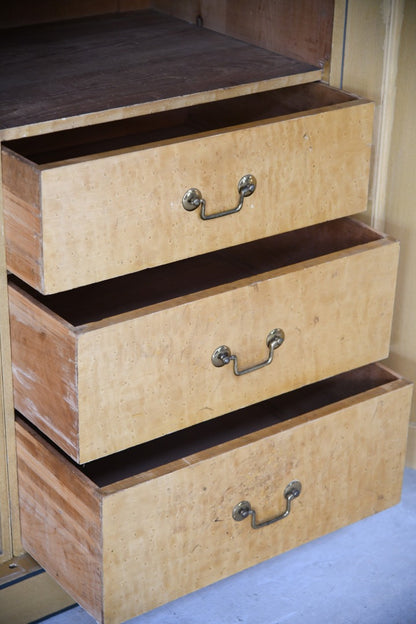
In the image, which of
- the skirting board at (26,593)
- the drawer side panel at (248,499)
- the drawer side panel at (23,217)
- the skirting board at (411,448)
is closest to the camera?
the drawer side panel at (23,217)

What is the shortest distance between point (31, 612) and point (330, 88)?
70cm

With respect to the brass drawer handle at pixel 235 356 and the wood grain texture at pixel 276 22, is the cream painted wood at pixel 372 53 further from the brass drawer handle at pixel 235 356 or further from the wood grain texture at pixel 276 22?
the brass drawer handle at pixel 235 356

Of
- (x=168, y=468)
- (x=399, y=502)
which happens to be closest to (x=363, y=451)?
(x=399, y=502)

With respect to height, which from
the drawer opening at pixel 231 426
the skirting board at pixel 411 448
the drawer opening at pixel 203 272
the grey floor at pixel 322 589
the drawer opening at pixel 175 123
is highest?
the drawer opening at pixel 175 123

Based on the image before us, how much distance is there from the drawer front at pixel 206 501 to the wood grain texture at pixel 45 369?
0.04 m

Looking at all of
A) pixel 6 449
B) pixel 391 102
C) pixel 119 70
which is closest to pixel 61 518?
pixel 6 449

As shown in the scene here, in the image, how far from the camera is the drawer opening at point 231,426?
1280 millimetres

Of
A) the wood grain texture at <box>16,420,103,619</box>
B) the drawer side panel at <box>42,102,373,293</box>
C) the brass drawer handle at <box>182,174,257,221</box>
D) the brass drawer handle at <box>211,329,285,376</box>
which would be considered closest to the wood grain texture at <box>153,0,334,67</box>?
the drawer side panel at <box>42,102,373,293</box>

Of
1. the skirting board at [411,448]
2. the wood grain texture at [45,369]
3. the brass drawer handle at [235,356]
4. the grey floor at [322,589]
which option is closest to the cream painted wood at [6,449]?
the wood grain texture at [45,369]

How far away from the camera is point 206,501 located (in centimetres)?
118

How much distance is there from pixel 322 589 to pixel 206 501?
0.22 metres

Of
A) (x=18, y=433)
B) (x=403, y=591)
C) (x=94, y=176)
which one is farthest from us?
(x=403, y=591)

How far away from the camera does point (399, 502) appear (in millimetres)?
1423

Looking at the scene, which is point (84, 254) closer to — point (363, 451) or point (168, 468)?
point (168, 468)
